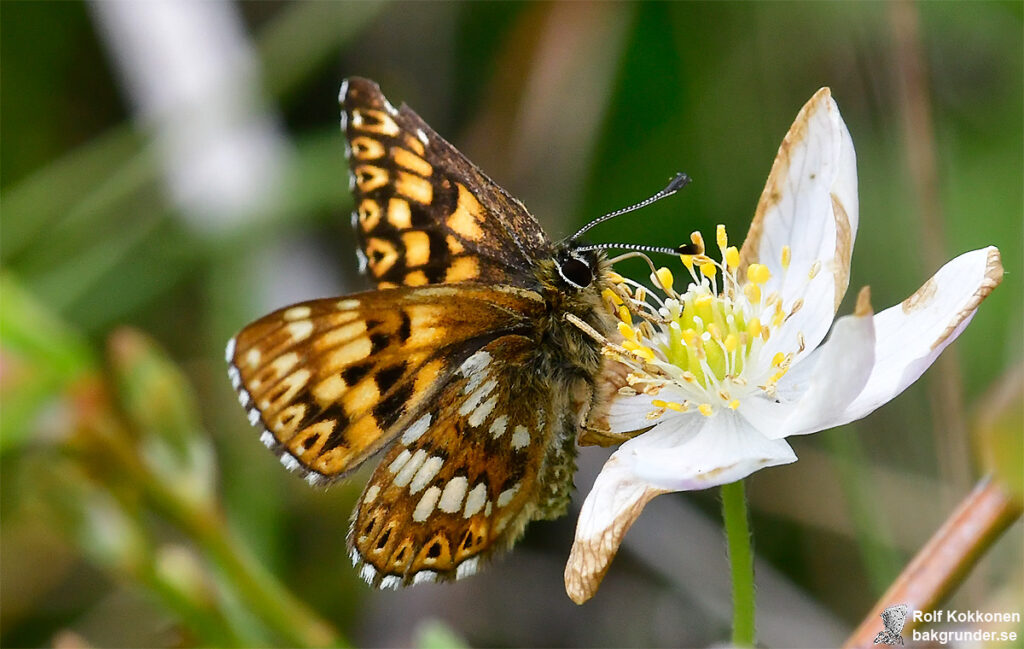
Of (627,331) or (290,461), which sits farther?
(627,331)

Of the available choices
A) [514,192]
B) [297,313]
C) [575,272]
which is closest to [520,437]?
[575,272]

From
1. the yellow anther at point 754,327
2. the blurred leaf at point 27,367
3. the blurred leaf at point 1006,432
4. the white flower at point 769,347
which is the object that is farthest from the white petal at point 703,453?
the blurred leaf at point 27,367

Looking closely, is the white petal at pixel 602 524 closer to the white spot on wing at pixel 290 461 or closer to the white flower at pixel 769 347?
the white flower at pixel 769 347

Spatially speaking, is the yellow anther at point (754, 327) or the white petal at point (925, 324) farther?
the yellow anther at point (754, 327)

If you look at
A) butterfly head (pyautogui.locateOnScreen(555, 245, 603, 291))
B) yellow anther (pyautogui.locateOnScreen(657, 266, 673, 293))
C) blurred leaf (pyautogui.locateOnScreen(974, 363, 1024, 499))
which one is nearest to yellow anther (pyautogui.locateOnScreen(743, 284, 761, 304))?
yellow anther (pyautogui.locateOnScreen(657, 266, 673, 293))

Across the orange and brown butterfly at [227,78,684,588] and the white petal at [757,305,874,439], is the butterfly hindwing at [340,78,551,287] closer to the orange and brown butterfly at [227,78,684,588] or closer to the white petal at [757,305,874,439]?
the orange and brown butterfly at [227,78,684,588]

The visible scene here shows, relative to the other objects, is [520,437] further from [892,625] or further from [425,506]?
[892,625]
